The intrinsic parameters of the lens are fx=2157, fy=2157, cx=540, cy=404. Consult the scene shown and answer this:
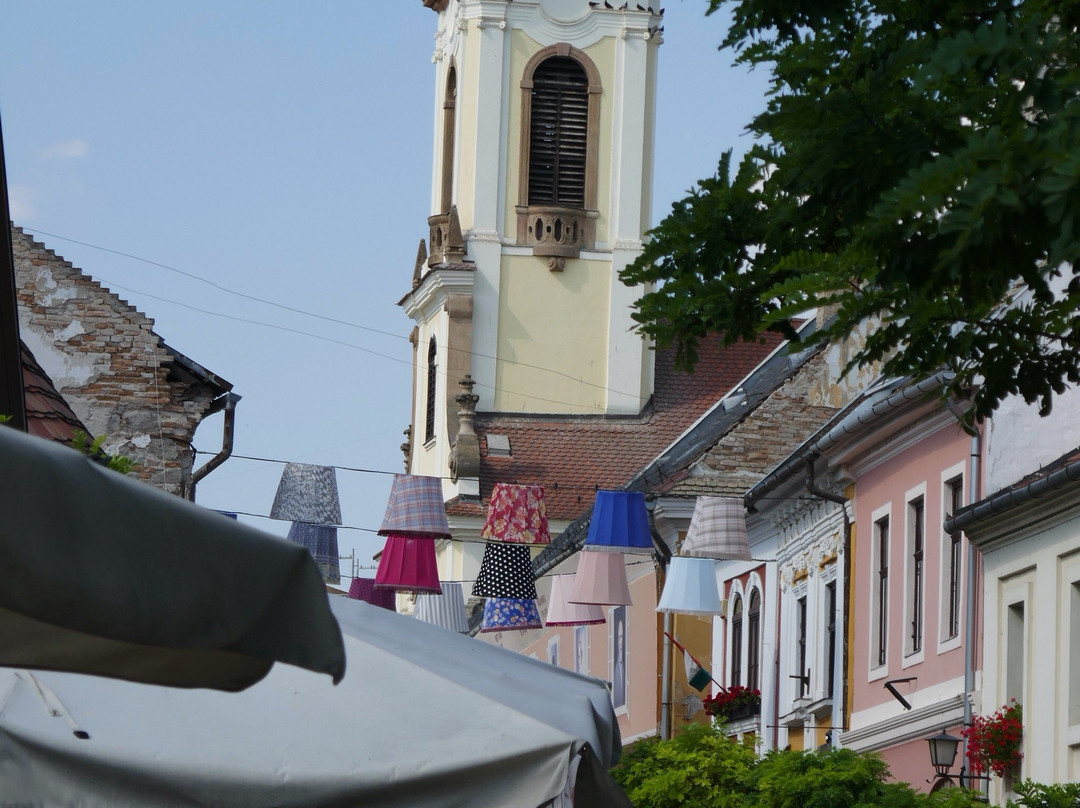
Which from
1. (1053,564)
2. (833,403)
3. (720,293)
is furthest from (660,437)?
(720,293)

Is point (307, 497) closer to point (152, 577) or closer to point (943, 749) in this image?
point (943, 749)

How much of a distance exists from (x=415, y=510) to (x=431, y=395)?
90.4 feet

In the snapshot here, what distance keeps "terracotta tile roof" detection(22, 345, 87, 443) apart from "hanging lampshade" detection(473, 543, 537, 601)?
12009 millimetres

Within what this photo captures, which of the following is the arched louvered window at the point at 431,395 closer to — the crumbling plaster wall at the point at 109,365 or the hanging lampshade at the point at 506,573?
the hanging lampshade at the point at 506,573

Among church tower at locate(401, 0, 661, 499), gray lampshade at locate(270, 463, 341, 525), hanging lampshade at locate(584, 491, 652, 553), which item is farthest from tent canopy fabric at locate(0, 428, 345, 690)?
church tower at locate(401, 0, 661, 499)

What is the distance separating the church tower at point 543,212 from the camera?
48.6 metres

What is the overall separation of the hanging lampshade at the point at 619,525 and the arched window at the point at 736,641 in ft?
17.5

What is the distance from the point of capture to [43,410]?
14.0m

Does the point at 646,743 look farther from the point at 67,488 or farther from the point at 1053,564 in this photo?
the point at 67,488

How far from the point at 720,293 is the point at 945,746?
1021 cm

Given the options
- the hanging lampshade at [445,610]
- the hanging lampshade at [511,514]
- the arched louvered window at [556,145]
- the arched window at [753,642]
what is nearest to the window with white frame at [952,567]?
the hanging lampshade at [511,514]

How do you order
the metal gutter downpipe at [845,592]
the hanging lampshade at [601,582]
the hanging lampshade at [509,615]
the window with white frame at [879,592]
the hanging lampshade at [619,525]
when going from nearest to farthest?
the window with white frame at [879,592] → the metal gutter downpipe at [845,592] → the hanging lampshade at [619,525] → the hanging lampshade at [601,582] → the hanging lampshade at [509,615]

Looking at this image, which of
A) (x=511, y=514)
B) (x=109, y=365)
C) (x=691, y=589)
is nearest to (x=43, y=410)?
(x=109, y=365)

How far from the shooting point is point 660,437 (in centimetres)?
4806
